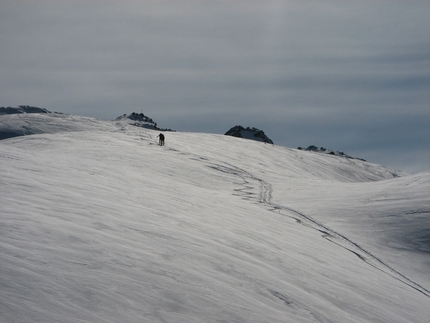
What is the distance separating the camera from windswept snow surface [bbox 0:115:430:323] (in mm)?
8648

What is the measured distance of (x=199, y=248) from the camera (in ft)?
41.3

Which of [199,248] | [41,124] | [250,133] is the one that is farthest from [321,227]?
[250,133]

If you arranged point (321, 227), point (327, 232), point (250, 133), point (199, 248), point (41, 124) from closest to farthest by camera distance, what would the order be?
1. point (199, 248)
2. point (327, 232)
3. point (321, 227)
4. point (41, 124)
5. point (250, 133)

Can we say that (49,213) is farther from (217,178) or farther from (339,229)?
(217,178)

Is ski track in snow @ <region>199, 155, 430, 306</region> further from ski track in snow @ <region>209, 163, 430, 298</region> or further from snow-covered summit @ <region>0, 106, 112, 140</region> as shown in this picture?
snow-covered summit @ <region>0, 106, 112, 140</region>

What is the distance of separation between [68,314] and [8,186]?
828cm

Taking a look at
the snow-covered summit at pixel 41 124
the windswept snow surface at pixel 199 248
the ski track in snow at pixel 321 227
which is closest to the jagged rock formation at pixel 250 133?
the snow-covered summit at pixel 41 124

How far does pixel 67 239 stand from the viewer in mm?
10688

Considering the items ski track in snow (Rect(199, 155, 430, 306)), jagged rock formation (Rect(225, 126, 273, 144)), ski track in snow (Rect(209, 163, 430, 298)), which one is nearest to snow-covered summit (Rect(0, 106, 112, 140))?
ski track in snow (Rect(199, 155, 430, 306))

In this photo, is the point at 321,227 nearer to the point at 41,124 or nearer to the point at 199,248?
the point at 199,248

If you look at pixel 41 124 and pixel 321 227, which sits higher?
pixel 41 124

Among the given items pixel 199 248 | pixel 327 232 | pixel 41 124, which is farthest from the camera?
pixel 41 124

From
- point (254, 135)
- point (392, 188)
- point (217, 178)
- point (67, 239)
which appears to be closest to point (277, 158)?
point (217, 178)

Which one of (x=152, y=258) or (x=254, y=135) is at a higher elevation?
(x=254, y=135)
